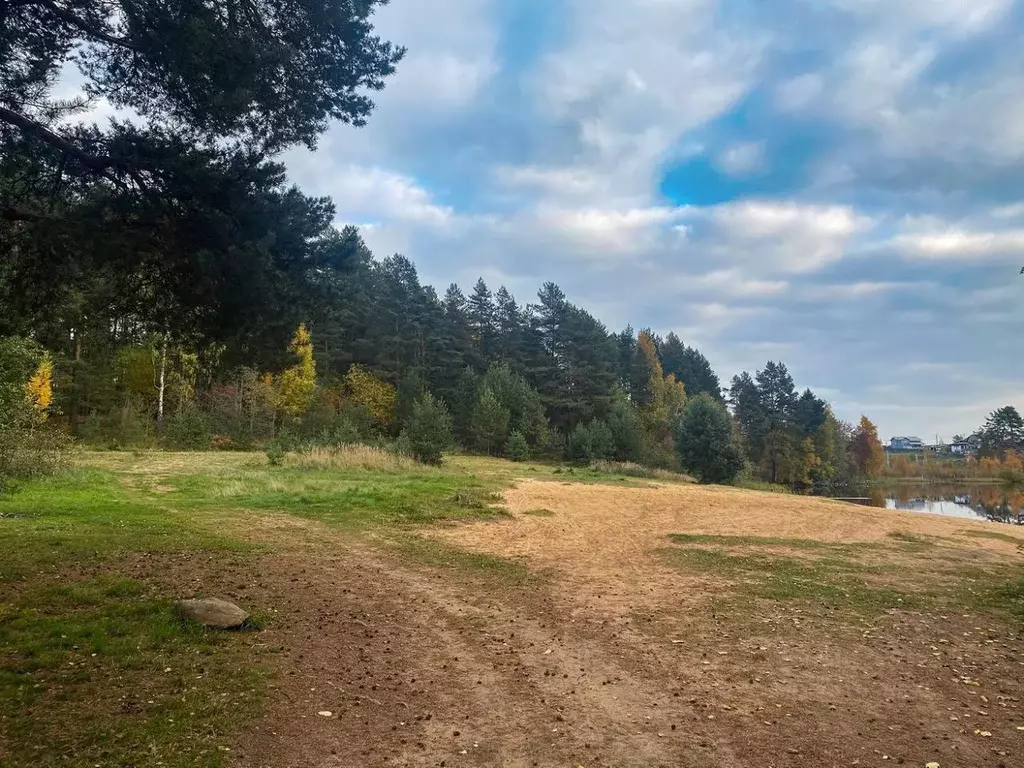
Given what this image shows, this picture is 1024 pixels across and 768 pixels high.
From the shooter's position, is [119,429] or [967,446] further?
[967,446]

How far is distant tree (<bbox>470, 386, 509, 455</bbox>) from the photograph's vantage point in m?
→ 43.1

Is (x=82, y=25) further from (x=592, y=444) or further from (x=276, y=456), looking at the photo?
(x=592, y=444)

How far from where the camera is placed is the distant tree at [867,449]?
79.8m

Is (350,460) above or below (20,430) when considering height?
below

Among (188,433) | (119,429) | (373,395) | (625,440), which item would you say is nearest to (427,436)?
(188,433)

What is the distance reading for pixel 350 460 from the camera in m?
22.9

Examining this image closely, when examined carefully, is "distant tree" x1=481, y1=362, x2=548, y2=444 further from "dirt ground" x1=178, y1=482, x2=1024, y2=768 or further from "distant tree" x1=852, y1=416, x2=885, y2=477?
"distant tree" x1=852, y1=416, x2=885, y2=477

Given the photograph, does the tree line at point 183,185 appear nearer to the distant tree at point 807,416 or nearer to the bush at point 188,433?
the bush at point 188,433

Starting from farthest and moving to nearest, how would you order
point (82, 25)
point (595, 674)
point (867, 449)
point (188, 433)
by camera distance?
point (867, 449)
point (188, 433)
point (82, 25)
point (595, 674)

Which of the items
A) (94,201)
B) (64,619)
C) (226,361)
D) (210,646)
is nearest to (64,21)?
(94,201)

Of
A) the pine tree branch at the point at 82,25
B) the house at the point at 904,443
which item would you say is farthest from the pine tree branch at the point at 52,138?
the house at the point at 904,443

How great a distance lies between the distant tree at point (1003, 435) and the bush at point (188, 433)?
302ft

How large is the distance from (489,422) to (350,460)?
20.8 metres

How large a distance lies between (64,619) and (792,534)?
1283 cm
